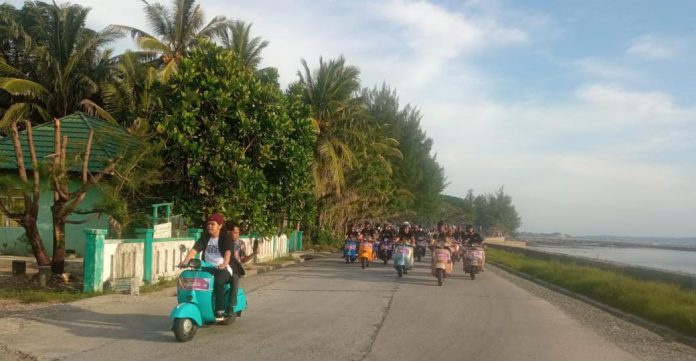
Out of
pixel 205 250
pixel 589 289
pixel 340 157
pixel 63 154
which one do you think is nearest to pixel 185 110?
pixel 63 154

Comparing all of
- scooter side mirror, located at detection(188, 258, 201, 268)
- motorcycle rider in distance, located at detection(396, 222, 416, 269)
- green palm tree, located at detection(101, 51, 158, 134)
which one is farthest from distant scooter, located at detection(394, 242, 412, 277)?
green palm tree, located at detection(101, 51, 158, 134)

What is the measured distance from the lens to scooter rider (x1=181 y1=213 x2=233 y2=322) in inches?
344

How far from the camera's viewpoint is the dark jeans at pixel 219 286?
28.6ft

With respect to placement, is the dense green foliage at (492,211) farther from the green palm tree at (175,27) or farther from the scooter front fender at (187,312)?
the scooter front fender at (187,312)

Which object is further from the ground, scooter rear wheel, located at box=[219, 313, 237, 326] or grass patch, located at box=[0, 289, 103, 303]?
grass patch, located at box=[0, 289, 103, 303]

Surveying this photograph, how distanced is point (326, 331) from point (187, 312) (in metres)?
2.17

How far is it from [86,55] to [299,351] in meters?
27.7

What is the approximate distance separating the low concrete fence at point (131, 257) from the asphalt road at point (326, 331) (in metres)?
0.72

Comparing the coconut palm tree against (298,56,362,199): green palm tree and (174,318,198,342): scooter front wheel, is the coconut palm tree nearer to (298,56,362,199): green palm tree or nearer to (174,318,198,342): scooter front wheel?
(298,56,362,199): green palm tree

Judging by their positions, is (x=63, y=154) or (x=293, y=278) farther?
(x=293, y=278)

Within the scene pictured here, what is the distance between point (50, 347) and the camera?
24.7 feet

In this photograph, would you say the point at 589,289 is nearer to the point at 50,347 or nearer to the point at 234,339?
the point at 234,339

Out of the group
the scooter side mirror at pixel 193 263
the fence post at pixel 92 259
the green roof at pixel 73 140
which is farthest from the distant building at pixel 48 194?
the scooter side mirror at pixel 193 263

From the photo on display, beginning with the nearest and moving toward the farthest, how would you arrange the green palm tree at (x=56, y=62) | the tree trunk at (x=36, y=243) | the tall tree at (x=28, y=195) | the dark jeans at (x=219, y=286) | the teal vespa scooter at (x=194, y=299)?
the teal vespa scooter at (x=194, y=299), the dark jeans at (x=219, y=286), the tall tree at (x=28, y=195), the tree trunk at (x=36, y=243), the green palm tree at (x=56, y=62)
